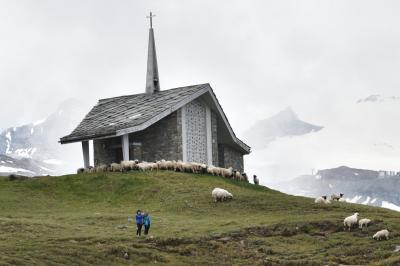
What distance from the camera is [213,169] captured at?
65.1 meters

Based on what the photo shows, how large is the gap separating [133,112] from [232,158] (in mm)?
11503

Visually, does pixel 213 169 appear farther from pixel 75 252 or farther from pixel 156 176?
pixel 75 252

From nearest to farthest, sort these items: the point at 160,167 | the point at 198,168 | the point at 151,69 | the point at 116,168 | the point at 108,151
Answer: the point at 116,168, the point at 160,167, the point at 198,168, the point at 108,151, the point at 151,69

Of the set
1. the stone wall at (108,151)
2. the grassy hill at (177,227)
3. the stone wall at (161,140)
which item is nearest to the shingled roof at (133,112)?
the stone wall at (161,140)

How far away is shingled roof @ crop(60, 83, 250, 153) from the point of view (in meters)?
67.6

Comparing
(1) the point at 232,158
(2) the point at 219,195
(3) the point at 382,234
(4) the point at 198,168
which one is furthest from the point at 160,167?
(3) the point at 382,234

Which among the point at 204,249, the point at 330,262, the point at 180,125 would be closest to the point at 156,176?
the point at 180,125

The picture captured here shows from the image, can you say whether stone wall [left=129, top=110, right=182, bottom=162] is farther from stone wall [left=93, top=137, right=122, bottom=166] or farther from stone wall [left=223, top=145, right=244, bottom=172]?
stone wall [left=223, top=145, right=244, bottom=172]

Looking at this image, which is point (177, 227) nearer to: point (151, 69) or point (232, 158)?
point (232, 158)

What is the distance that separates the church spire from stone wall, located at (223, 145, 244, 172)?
315 inches

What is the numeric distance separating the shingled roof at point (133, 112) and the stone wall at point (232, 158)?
52.0 inches

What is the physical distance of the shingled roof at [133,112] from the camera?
6756 centimetres

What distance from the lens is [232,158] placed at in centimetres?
7881

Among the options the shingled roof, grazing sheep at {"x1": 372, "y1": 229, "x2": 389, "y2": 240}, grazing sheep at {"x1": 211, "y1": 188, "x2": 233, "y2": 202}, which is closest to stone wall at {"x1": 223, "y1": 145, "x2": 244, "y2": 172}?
the shingled roof
